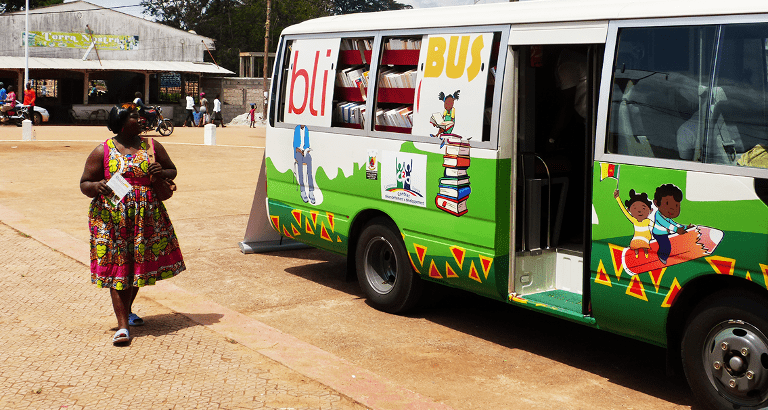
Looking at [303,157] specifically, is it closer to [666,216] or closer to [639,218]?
[639,218]

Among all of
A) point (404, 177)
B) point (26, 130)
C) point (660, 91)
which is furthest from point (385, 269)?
point (26, 130)

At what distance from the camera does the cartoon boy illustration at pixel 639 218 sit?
5137 mm

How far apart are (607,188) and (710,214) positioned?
A: 758 mm

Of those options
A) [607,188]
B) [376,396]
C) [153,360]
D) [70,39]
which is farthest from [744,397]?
[70,39]

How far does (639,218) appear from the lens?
5184 mm

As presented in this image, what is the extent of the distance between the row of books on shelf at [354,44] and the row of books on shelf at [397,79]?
0.37 metres

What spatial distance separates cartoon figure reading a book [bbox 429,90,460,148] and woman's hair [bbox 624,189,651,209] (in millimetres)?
1746

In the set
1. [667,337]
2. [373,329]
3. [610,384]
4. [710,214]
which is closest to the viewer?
[710,214]

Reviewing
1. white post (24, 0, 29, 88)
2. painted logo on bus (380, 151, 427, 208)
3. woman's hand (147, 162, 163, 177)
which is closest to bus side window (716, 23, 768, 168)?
painted logo on bus (380, 151, 427, 208)

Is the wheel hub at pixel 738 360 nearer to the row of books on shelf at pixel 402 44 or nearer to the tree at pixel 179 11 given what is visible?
the row of books on shelf at pixel 402 44

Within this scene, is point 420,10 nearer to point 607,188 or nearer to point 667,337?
point 607,188

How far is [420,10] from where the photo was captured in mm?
7070

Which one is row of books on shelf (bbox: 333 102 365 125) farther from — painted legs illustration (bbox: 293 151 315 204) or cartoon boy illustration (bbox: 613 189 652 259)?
cartoon boy illustration (bbox: 613 189 652 259)

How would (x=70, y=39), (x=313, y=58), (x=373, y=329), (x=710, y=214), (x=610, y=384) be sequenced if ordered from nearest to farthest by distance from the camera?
(x=710, y=214)
(x=610, y=384)
(x=373, y=329)
(x=313, y=58)
(x=70, y=39)
